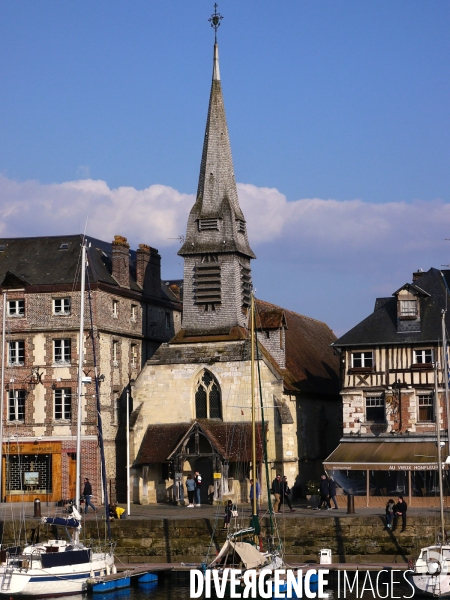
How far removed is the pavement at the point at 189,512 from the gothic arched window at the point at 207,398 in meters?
3.82

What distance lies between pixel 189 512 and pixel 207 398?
6.72 meters

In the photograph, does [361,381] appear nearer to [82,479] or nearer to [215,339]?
[215,339]

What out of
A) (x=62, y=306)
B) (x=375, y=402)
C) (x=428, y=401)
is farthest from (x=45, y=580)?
(x=62, y=306)

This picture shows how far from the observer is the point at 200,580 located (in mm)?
34719

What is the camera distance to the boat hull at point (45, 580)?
34.8 meters

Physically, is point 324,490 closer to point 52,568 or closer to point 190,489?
point 190,489

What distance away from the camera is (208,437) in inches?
1855

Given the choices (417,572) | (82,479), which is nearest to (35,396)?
(82,479)

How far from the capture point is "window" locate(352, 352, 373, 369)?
46594 millimetres

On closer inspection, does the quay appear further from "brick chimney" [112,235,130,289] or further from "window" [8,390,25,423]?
"brick chimney" [112,235,130,289]

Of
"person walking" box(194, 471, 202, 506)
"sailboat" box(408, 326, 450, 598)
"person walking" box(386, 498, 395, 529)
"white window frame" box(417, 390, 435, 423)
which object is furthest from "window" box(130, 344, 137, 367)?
"sailboat" box(408, 326, 450, 598)

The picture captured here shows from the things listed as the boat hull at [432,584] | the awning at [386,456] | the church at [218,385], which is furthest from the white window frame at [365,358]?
the boat hull at [432,584]

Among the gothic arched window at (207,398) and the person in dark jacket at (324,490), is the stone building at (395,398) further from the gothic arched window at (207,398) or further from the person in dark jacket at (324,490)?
the gothic arched window at (207,398)

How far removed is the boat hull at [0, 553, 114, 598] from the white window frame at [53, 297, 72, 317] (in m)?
16.1
